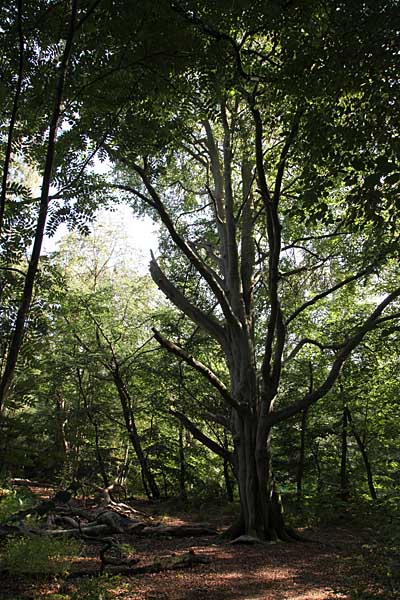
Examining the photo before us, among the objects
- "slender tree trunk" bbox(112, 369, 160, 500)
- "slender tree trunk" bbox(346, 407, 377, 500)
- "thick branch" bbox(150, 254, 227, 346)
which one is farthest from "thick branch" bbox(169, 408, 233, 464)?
"slender tree trunk" bbox(112, 369, 160, 500)

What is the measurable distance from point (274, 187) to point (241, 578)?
5.93 metres

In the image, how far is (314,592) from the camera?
4.50 m

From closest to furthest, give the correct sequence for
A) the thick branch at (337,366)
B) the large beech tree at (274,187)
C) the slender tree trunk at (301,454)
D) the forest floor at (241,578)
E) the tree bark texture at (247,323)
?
the large beech tree at (274,187)
the forest floor at (241,578)
the thick branch at (337,366)
the tree bark texture at (247,323)
the slender tree trunk at (301,454)

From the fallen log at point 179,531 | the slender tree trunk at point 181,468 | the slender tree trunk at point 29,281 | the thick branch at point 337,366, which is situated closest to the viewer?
the slender tree trunk at point 29,281

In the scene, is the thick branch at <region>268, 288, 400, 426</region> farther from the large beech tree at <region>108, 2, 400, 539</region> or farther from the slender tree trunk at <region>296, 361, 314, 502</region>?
the slender tree trunk at <region>296, 361, 314, 502</region>

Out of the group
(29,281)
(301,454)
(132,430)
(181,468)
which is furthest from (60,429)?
(29,281)

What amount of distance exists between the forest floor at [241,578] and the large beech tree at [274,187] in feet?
3.27

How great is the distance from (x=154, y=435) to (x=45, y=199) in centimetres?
1195

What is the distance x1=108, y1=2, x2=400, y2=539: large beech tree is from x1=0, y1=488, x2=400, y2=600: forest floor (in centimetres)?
100

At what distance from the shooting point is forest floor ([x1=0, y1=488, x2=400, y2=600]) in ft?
13.4

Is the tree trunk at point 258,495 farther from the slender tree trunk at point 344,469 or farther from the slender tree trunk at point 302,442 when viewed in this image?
the slender tree trunk at point 344,469

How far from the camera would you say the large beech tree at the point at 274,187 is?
3629 millimetres

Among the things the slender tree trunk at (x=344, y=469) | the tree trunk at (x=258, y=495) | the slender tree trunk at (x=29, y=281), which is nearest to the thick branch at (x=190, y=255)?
the tree trunk at (x=258, y=495)

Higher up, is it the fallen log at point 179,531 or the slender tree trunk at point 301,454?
the slender tree trunk at point 301,454
